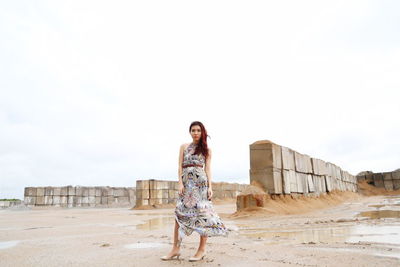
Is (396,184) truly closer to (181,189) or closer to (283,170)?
(283,170)

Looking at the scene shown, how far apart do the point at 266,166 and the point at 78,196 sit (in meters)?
17.2

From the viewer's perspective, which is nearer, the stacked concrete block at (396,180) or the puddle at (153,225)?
the puddle at (153,225)

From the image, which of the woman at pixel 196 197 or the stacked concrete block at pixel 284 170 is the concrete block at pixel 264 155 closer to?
the stacked concrete block at pixel 284 170

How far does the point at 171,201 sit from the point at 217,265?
18.4 m

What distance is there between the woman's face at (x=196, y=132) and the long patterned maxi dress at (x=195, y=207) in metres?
0.11

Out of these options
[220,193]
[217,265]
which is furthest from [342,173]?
[217,265]

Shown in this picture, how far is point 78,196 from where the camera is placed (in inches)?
894

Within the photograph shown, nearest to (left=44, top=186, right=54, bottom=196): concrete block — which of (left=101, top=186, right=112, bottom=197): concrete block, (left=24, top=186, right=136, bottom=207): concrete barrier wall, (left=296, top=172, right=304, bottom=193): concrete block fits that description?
(left=24, top=186, right=136, bottom=207): concrete barrier wall

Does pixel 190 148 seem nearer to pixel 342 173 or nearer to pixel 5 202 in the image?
pixel 342 173

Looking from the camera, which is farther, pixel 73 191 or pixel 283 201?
pixel 73 191

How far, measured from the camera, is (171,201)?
20797mm

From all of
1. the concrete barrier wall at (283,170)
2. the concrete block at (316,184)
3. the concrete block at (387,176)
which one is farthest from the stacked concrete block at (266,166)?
the concrete block at (387,176)

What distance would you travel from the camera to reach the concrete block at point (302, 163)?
12.0m

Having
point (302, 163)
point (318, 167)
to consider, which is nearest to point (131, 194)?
point (318, 167)
